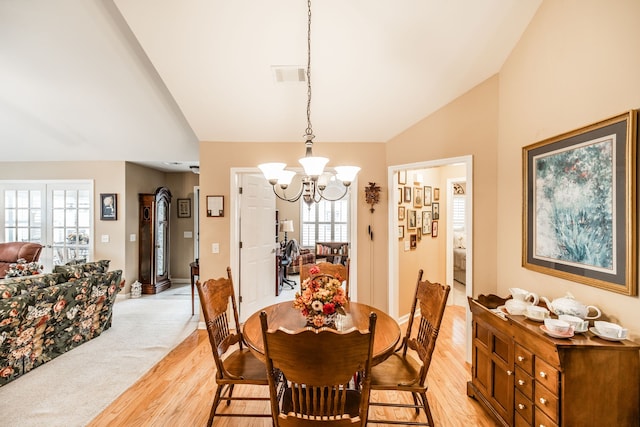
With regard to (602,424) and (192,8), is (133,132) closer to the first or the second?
(192,8)

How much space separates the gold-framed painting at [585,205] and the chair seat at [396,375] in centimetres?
128

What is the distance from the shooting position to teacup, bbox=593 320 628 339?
5.17ft

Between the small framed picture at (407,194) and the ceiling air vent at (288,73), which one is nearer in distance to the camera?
the ceiling air vent at (288,73)

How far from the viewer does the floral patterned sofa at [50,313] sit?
2.62 meters

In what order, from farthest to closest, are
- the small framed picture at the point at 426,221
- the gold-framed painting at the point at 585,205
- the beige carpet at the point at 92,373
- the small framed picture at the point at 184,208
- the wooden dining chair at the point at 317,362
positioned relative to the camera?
the small framed picture at the point at 184,208 < the small framed picture at the point at 426,221 < the beige carpet at the point at 92,373 < the gold-framed painting at the point at 585,205 < the wooden dining chair at the point at 317,362

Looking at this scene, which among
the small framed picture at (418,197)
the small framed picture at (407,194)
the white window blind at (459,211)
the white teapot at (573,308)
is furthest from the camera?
the white window blind at (459,211)

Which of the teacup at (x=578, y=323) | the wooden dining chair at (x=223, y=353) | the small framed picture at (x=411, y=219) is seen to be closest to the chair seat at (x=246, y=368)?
the wooden dining chair at (x=223, y=353)

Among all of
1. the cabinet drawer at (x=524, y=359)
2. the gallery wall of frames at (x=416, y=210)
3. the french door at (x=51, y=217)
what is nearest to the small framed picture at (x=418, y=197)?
the gallery wall of frames at (x=416, y=210)

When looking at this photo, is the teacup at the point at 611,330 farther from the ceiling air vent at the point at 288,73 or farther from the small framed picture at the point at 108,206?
the small framed picture at the point at 108,206

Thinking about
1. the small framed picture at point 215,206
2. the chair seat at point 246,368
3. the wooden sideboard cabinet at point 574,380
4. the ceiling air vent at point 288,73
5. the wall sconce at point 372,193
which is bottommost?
the chair seat at point 246,368

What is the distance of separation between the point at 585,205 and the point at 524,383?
48.0 inches

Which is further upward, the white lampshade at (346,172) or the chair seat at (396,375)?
the white lampshade at (346,172)

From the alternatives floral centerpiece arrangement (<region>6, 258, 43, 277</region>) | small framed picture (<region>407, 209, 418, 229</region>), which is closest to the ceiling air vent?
small framed picture (<region>407, 209, 418, 229</region>)

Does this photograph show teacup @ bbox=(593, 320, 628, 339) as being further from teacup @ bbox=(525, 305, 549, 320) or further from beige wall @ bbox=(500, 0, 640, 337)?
teacup @ bbox=(525, 305, 549, 320)
